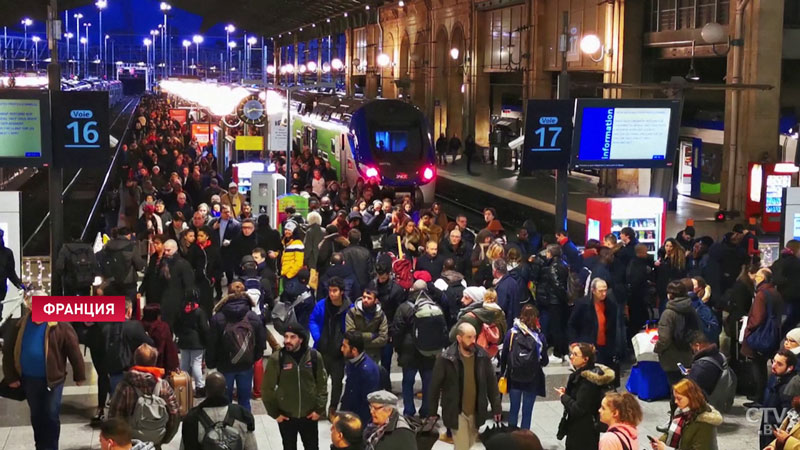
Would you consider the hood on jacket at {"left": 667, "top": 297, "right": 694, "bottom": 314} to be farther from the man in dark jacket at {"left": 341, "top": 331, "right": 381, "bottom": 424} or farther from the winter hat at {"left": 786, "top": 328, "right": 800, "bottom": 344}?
the man in dark jacket at {"left": 341, "top": 331, "right": 381, "bottom": 424}

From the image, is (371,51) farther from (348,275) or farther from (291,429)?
(291,429)

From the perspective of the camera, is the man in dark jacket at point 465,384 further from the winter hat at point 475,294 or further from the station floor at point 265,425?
the winter hat at point 475,294

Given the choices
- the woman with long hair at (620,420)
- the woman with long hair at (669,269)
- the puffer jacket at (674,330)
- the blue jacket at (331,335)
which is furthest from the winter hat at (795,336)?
the woman with long hair at (669,269)

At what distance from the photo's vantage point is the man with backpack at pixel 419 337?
11.0 m

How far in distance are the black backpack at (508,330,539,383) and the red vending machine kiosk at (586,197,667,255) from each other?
788 centimetres

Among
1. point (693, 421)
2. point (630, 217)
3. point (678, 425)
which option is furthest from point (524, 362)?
point (630, 217)

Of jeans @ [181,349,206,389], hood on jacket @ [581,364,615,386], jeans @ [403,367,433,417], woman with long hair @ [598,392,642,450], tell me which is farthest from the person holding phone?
jeans @ [181,349,206,389]

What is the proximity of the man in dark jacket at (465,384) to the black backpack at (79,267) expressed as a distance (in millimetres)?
5944

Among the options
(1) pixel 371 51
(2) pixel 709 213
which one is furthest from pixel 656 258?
(1) pixel 371 51

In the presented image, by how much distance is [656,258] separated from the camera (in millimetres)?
18812

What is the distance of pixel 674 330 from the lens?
1163 cm

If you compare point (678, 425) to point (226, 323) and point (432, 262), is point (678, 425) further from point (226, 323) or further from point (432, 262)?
point (432, 262)

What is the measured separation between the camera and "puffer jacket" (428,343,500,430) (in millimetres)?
9406
